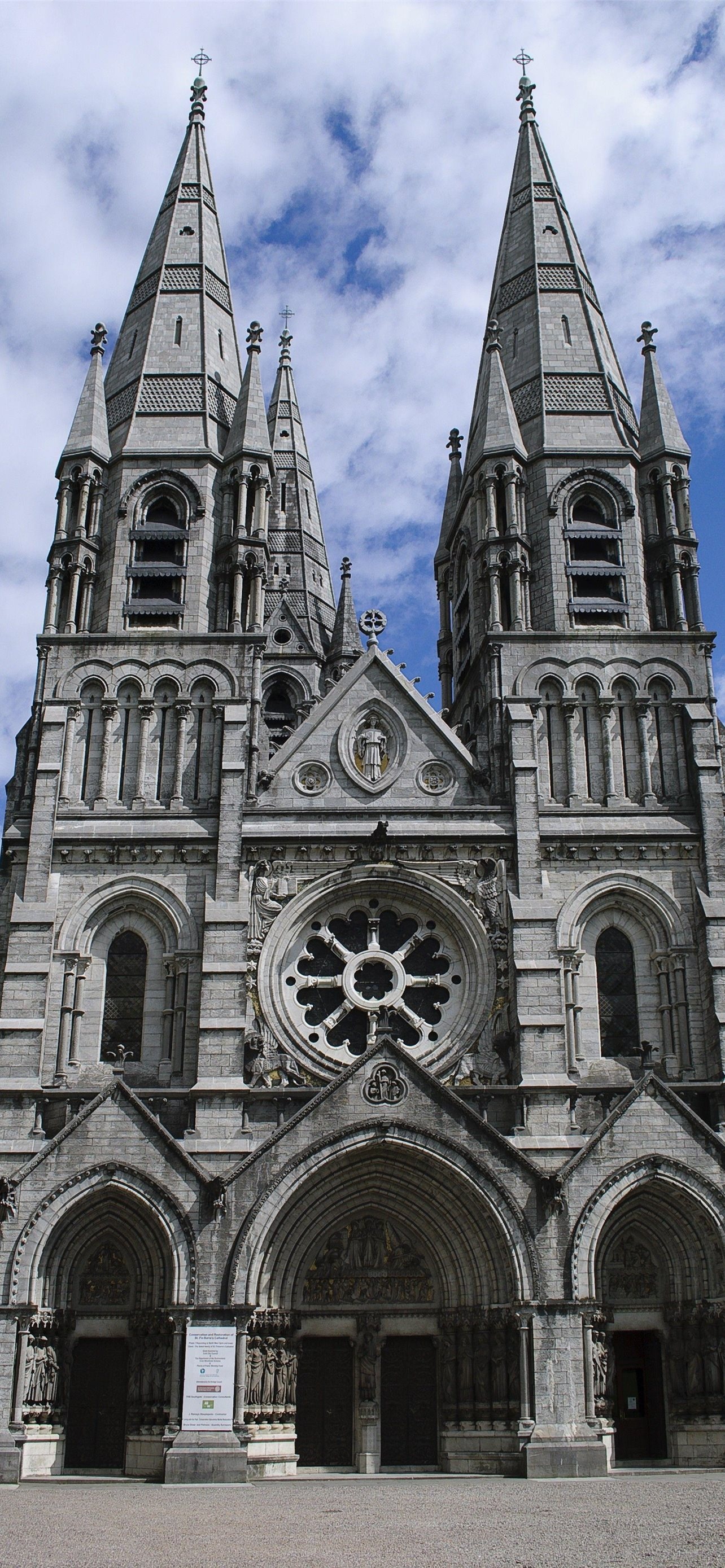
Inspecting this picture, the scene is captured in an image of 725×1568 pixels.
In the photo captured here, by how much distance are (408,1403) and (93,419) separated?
2206 centimetres

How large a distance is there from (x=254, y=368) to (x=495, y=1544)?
87.3 ft

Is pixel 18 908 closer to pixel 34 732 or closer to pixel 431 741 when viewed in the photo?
pixel 34 732

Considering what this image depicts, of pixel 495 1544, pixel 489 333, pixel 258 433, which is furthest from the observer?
pixel 489 333

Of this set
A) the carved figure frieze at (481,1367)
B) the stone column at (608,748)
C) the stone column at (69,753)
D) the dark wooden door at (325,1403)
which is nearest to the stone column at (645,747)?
the stone column at (608,748)

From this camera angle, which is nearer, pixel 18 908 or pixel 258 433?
pixel 18 908

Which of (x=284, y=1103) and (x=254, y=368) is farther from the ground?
(x=254, y=368)

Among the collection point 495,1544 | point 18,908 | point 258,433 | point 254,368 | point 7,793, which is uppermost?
point 254,368

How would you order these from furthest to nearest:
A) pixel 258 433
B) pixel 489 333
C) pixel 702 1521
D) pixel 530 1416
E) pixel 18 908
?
pixel 489 333 < pixel 258 433 < pixel 18 908 < pixel 530 1416 < pixel 702 1521

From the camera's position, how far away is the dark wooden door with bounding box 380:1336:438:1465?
2283 cm

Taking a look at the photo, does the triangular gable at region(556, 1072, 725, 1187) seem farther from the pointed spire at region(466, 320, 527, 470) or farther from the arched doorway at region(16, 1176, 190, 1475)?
the pointed spire at region(466, 320, 527, 470)

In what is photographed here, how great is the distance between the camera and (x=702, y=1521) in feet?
47.7

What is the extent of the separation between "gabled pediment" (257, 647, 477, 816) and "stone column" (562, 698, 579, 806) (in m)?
1.93

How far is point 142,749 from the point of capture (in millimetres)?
28172

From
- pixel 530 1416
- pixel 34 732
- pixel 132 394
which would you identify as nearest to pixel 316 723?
pixel 34 732
